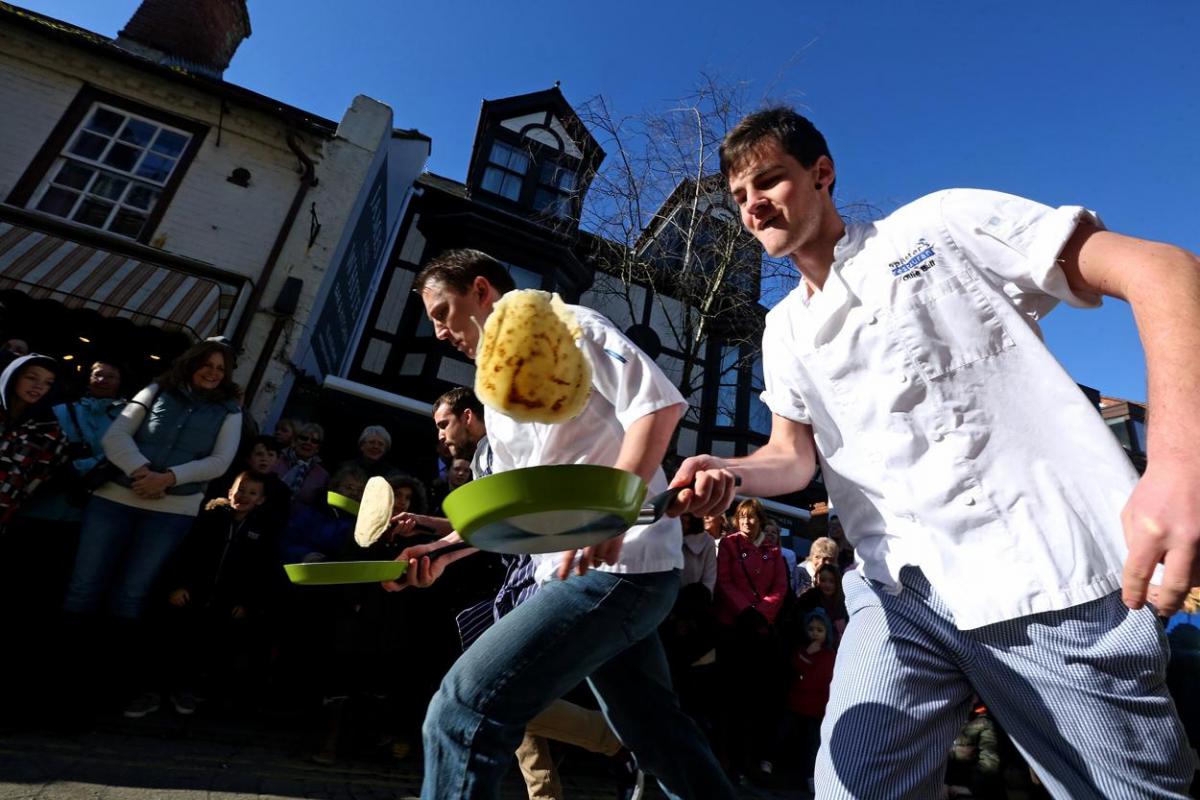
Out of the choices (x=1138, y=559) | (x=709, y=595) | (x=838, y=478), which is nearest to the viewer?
(x=1138, y=559)

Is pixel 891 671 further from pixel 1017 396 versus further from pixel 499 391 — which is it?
pixel 499 391

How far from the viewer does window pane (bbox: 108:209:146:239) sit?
9.58 metres

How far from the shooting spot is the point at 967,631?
135cm

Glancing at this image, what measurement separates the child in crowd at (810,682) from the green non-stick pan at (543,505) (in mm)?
4991

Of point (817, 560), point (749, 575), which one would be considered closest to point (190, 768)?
point (749, 575)

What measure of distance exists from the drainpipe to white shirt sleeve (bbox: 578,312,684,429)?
8.50 m

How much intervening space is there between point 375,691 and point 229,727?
1048mm

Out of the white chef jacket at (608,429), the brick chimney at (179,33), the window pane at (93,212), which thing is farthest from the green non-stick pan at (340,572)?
the brick chimney at (179,33)

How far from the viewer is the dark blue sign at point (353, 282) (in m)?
10.5

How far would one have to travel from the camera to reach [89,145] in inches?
391

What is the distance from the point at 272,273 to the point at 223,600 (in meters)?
6.63

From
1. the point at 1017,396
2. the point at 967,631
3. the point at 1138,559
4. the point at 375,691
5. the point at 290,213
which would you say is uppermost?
the point at 290,213

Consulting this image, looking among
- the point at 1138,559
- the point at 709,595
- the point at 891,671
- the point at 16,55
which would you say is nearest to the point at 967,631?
the point at 891,671

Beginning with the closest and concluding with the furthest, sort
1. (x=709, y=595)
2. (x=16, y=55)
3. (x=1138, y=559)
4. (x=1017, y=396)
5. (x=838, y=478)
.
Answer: (x=1138, y=559) < (x=1017, y=396) < (x=838, y=478) < (x=709, y=595) < (x=16, y=55)
